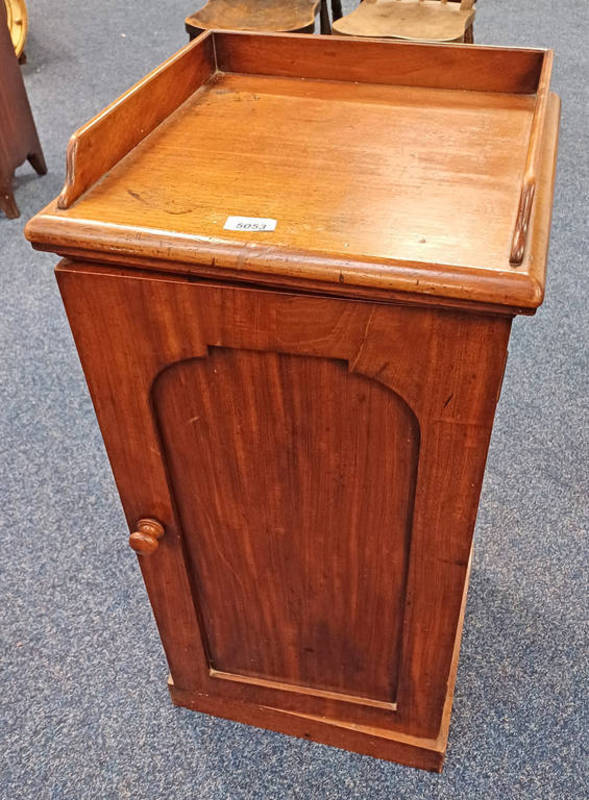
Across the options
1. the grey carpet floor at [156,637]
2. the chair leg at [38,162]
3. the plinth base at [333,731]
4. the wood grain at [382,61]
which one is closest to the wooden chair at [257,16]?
the chair leg at [38,162]

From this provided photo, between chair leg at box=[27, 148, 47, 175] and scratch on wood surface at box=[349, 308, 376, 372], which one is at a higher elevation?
scratch on wood surface at box=[349, 308, 376, 372]

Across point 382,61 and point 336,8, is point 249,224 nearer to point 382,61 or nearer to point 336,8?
point 382,61

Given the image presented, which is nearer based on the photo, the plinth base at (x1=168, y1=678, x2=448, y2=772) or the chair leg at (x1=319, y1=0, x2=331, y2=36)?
the plinth base at (x1=168, y1=678, x2=448, y2=772)

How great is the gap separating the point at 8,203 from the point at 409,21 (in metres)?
1.38

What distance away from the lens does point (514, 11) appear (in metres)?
3.86

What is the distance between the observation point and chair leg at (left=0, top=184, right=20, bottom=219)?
2412 millimetres

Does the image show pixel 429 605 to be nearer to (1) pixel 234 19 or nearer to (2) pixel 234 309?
(2) pixel 234 309

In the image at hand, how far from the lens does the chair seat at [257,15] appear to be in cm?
228

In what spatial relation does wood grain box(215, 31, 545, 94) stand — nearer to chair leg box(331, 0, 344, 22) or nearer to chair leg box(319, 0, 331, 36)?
chair leg box(319, 0, 331, 36)

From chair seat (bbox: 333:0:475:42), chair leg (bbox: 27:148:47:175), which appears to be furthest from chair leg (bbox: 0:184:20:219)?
chair seat (bbox: 333:0:475:42)

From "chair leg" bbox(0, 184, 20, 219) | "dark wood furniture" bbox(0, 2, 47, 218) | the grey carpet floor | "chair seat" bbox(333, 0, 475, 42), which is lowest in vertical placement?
the grey carpet floor

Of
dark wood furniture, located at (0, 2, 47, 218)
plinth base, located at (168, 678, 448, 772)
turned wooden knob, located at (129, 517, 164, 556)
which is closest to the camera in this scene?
turned wooden knob, located at (129, 517, 164, 556)

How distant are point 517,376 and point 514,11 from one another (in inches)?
113

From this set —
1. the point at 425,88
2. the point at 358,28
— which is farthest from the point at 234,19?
the point at 425,88
